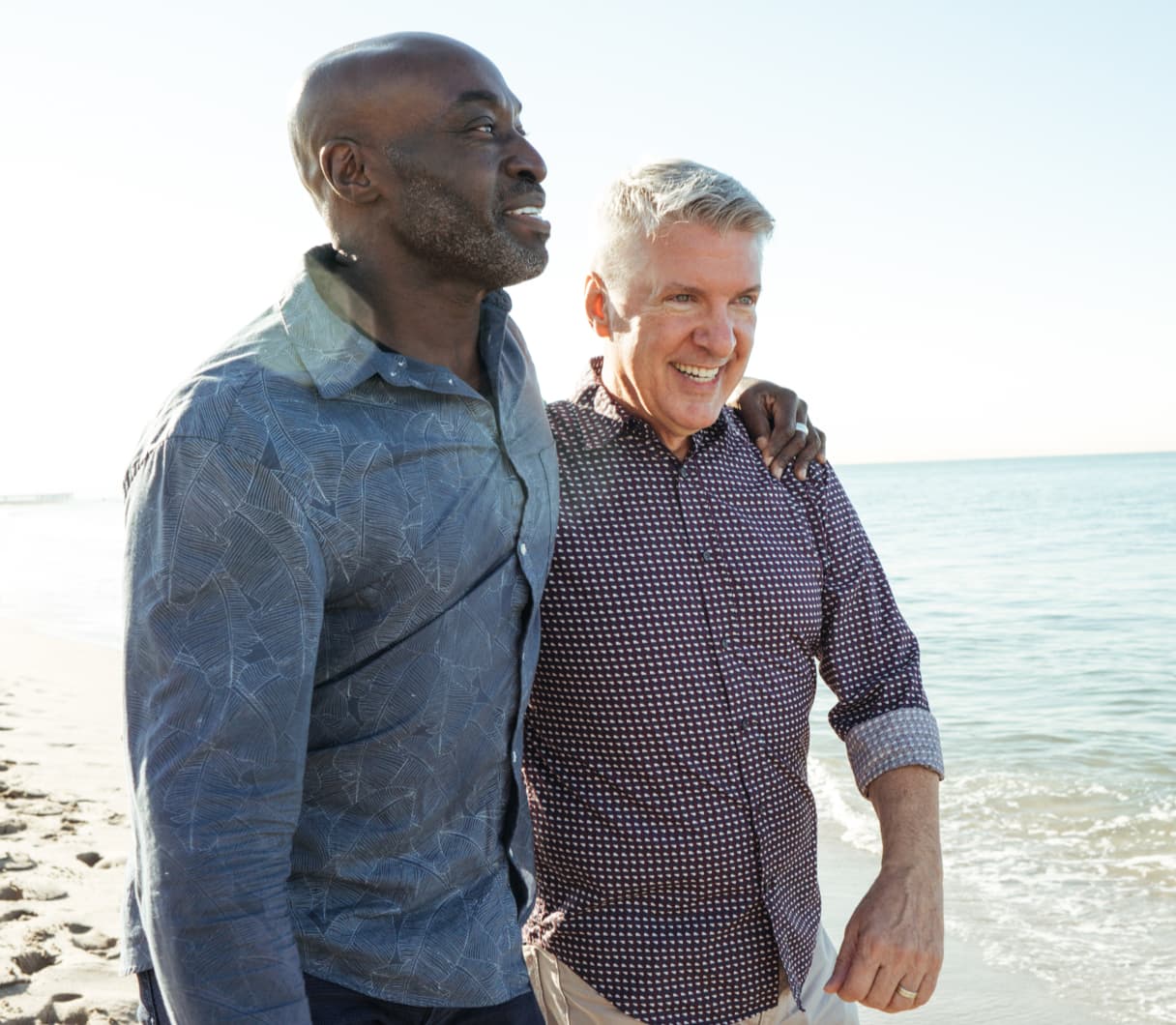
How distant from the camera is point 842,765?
8.39m

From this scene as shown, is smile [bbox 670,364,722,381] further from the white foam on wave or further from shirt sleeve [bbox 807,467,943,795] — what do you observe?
the white foam on wave

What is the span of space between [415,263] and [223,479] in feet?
1.70

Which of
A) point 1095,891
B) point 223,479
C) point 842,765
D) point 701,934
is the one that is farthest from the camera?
point 842,765

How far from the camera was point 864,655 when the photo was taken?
275 centimetres

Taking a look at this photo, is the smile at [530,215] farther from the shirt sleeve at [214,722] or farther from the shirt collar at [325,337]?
the shirt sleeve at [214,722]

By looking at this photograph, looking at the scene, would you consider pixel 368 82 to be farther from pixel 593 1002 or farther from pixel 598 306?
pixel 593 1002

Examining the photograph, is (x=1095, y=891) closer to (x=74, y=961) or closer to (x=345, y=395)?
(x=74, y=961)

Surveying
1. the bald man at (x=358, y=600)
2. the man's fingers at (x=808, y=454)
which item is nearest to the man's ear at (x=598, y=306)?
the man's fingers at (x=808, y=454)

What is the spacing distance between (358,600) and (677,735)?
954 mm

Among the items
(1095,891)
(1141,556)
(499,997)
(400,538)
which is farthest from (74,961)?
(1141,556)

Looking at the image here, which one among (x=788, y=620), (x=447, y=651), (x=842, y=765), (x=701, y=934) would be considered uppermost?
(x=447, y=651)

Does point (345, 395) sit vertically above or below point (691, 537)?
above

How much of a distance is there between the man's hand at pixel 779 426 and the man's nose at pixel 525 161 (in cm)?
105

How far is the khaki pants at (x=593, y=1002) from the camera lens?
248cm
